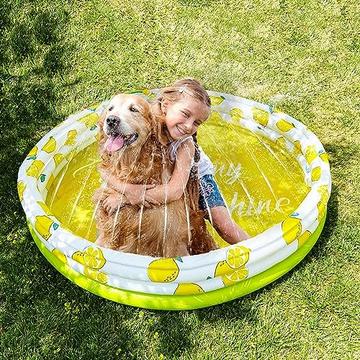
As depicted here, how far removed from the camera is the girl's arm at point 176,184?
14.4 feet

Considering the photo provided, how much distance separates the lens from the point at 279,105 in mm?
6574

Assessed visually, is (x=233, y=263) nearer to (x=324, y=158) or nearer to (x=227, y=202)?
(x=227, y=202)

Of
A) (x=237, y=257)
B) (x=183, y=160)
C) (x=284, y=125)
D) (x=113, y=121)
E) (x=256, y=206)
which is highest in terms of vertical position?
(x=113, y=121)

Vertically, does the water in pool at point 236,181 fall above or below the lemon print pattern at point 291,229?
below

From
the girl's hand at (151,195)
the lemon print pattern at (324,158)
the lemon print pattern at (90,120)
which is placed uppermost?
the girl's hand at (151,195)

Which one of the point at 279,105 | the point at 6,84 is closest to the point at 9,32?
the point at 6,84

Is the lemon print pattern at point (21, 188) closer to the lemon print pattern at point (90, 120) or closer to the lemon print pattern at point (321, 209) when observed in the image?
the lemon print pattern at point (90, 120)

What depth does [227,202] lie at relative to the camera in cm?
542

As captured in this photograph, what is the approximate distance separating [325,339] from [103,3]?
515 cm

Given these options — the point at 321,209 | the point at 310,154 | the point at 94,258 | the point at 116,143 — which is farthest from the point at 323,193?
the point at 94,258

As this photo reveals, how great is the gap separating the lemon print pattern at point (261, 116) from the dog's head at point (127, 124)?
1.79 meters

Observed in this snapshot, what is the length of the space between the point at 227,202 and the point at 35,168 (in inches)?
62.1

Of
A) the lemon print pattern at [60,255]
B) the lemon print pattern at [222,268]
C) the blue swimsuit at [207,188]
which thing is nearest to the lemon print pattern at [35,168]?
the lemon print pattern at [60,255]

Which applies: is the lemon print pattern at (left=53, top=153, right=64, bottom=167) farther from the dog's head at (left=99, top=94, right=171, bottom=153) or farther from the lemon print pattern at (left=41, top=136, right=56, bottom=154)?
the dog's head at (left=99, top=94, right=171, bottom=153)
